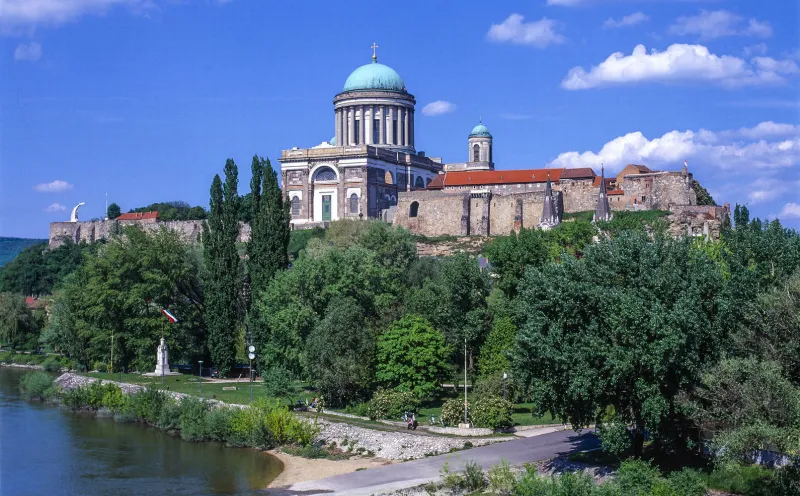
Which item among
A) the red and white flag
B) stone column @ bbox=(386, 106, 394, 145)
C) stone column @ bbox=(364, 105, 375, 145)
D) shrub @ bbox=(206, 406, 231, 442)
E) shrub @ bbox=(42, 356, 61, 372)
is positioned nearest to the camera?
shrub @ bbox=(206, 406, 231, 442)

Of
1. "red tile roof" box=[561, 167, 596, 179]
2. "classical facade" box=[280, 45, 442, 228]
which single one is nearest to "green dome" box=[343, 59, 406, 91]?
"classical facade" box=[280, 45, 442, 228]

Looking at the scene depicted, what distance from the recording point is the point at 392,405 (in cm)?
3656

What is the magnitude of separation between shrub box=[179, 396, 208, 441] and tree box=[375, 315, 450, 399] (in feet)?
22.2

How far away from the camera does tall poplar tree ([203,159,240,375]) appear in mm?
48594

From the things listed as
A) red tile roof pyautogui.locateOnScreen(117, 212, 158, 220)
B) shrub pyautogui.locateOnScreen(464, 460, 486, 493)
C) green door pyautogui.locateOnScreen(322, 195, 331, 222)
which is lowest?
shrub pyautogui.locateOnScreen(464, 460, 486, 493)

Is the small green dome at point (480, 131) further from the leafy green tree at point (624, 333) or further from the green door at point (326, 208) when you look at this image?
the leafy green tree at point (624, 333)

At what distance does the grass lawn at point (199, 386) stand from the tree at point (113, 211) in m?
72.3

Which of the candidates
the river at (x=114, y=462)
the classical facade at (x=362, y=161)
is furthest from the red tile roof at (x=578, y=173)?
the river at (x=114, y=462)

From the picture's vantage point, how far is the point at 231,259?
49.4 metres

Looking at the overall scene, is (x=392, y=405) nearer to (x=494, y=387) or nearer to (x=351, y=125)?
(x=494, y=387)

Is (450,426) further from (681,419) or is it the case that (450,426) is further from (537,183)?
(537,183)

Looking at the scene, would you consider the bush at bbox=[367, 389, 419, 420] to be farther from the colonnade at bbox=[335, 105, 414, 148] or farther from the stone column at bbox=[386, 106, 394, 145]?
the stone column at bbox=[386, 106, 394, 145]

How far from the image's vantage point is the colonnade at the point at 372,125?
10081 centimetres

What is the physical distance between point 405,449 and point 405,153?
70.3 m
